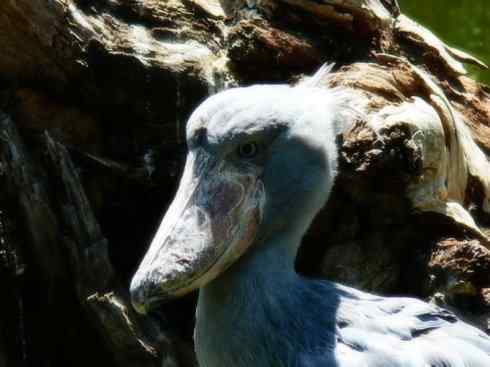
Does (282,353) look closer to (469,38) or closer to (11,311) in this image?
(11,311)

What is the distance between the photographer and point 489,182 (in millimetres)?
4340

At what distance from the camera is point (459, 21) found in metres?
6.66

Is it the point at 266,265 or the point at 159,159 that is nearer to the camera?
the point at 266,265

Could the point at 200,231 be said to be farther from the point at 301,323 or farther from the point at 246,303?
the point at 301,323

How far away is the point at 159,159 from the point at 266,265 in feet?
4.62

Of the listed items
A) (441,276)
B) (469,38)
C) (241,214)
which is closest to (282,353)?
(241,214)

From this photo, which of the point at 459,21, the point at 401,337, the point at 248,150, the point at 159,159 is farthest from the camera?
the point at 459,21

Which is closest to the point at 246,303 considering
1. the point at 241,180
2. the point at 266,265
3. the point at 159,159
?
the point at 266,265

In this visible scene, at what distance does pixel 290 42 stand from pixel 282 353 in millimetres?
1702

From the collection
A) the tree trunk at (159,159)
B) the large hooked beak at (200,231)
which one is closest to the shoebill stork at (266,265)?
the large hooked beak at (200,231)

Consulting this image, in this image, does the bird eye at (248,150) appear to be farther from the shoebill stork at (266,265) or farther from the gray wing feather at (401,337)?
the gray wing feather at (401,337)

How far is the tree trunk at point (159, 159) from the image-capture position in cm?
385

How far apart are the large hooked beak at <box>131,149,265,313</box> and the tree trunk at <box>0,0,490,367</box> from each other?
3.04 ft

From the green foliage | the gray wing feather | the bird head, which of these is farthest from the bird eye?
the green foliage
